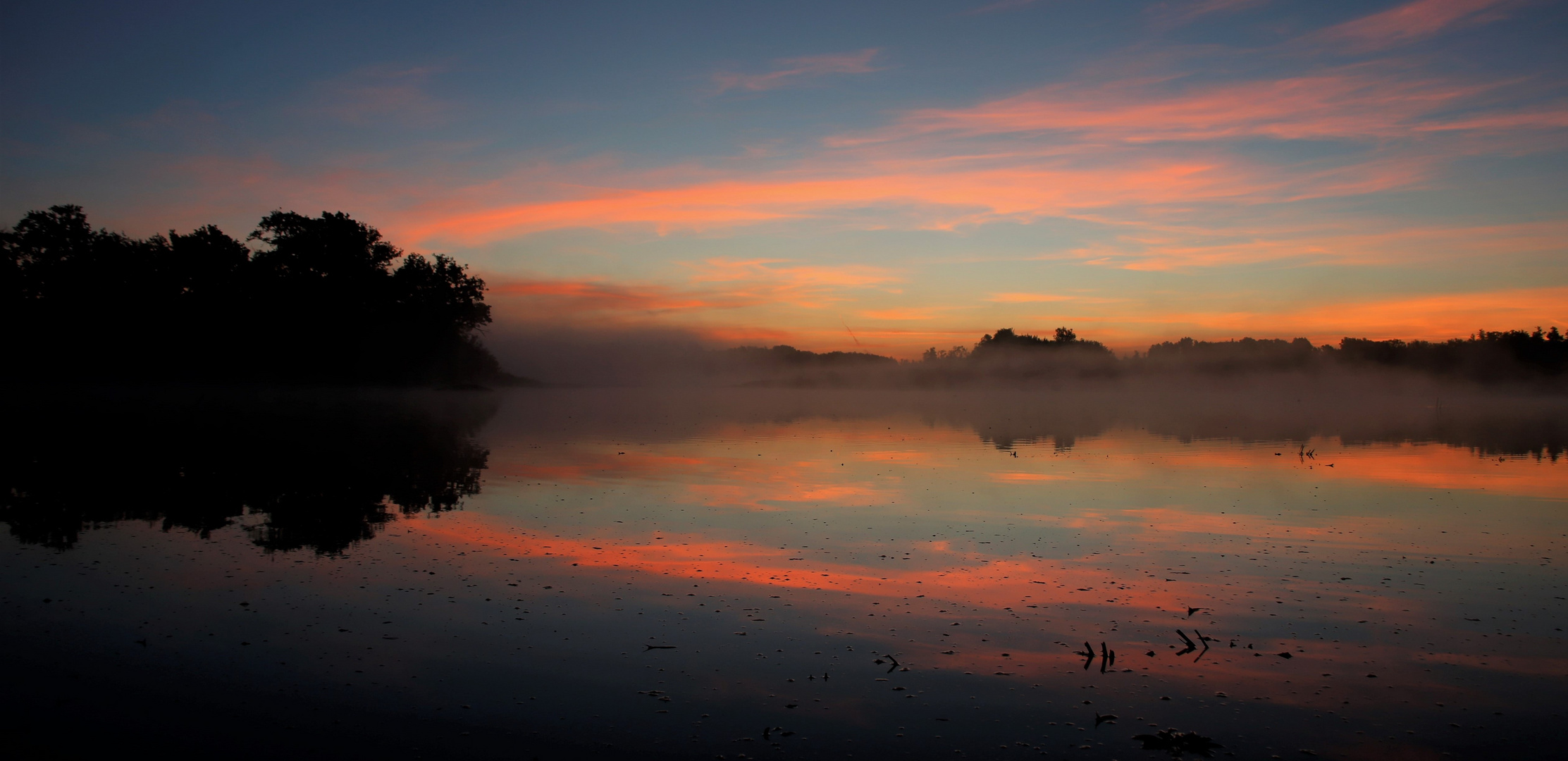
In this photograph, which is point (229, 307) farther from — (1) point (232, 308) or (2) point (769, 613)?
(2) point (769, 613)

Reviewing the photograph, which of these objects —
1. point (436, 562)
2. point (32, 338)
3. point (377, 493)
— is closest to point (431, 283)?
point (32, 338)

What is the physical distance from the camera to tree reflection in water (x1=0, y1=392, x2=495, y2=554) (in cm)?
1371

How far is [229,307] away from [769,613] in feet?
310

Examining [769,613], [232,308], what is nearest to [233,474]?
[769,613]

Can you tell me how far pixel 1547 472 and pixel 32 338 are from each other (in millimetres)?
102597

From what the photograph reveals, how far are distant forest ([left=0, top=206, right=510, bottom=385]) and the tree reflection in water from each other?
46114mm

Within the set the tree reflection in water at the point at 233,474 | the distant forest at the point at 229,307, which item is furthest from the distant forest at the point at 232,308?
the tree reflection in water at the point at 233,474

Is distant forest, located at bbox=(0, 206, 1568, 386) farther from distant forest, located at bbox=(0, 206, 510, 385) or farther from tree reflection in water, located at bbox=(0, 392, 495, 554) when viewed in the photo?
tree reflection in water, located at bbox=(0, 392, 495, 554)

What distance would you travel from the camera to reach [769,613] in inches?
368

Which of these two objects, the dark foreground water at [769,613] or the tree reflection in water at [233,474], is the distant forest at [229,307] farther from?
the dark foreground water at [769,613]

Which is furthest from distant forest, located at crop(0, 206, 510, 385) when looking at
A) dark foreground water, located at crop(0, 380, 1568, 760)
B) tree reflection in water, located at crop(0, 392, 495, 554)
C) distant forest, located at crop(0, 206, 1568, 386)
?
dark foreground water, located at crop(0, 380, 1568, 760)

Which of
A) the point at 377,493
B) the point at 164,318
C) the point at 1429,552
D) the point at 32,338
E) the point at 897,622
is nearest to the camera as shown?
the point at 897,622

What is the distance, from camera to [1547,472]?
23.7 meters

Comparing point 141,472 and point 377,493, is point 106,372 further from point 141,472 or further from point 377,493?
point 377,493
